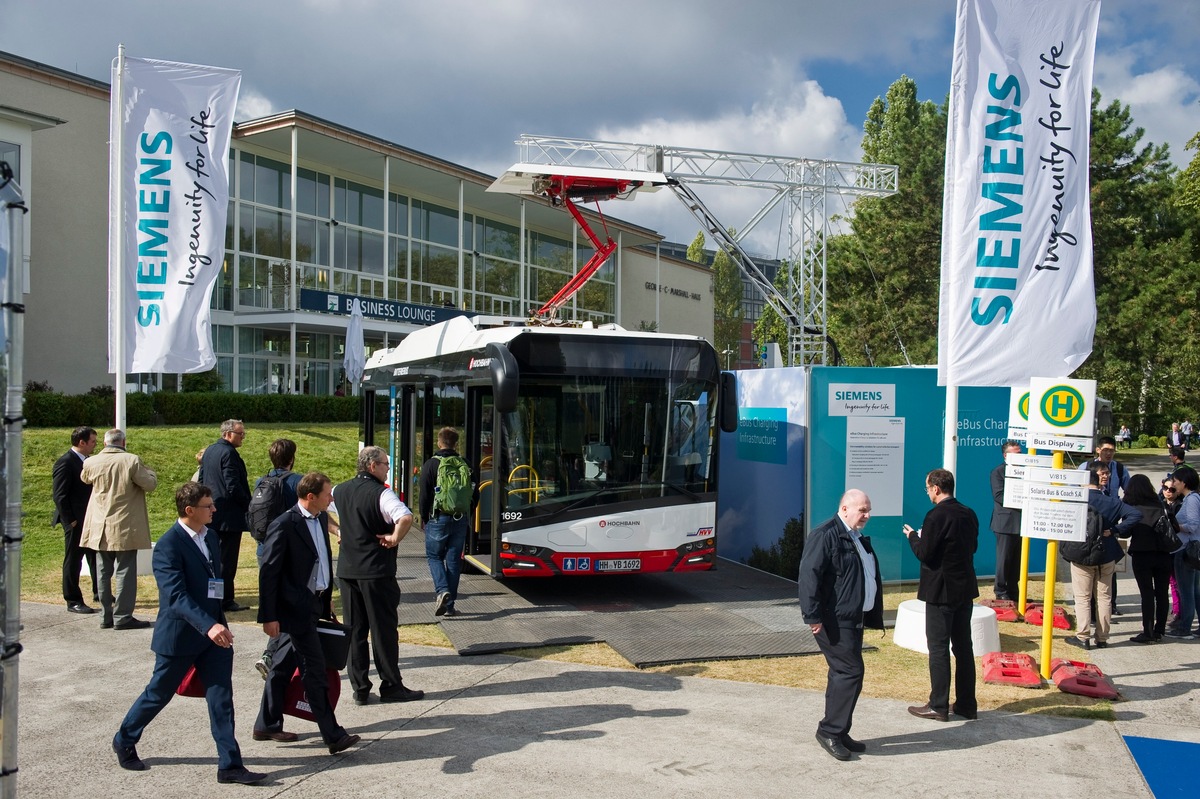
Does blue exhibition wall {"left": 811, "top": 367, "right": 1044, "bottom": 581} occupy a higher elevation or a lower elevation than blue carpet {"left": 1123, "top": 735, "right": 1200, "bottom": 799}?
higher

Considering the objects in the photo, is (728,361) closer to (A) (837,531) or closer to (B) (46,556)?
(B) (46,556)

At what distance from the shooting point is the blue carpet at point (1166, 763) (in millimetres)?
5402

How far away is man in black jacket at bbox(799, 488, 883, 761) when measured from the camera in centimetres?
567

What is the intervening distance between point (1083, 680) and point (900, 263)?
2482 cm

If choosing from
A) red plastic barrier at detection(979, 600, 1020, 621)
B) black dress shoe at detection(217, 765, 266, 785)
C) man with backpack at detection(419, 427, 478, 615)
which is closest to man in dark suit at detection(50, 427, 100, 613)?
man with backpack at detection(419, 427, 478, 615)

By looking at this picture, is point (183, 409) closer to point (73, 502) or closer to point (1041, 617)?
point (73, 502)

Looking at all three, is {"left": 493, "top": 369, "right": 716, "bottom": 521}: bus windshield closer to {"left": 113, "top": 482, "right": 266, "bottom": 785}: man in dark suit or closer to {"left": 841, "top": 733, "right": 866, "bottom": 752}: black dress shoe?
{"left": 841, "top": 733, "right": 866, "bottom": 752}: black dress shoe

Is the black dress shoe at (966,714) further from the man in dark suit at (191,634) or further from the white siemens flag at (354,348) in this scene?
the white siemens flag at (354,348)

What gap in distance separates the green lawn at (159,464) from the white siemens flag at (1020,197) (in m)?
8.14

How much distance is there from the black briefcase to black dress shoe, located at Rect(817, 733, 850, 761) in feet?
9.98

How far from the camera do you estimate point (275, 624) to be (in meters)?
5.40

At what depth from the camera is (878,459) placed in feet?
37.3

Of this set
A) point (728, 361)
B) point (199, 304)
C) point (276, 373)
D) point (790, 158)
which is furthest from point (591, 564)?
point (728, 361)

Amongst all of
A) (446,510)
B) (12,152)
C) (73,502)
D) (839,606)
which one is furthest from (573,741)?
(12,152)
